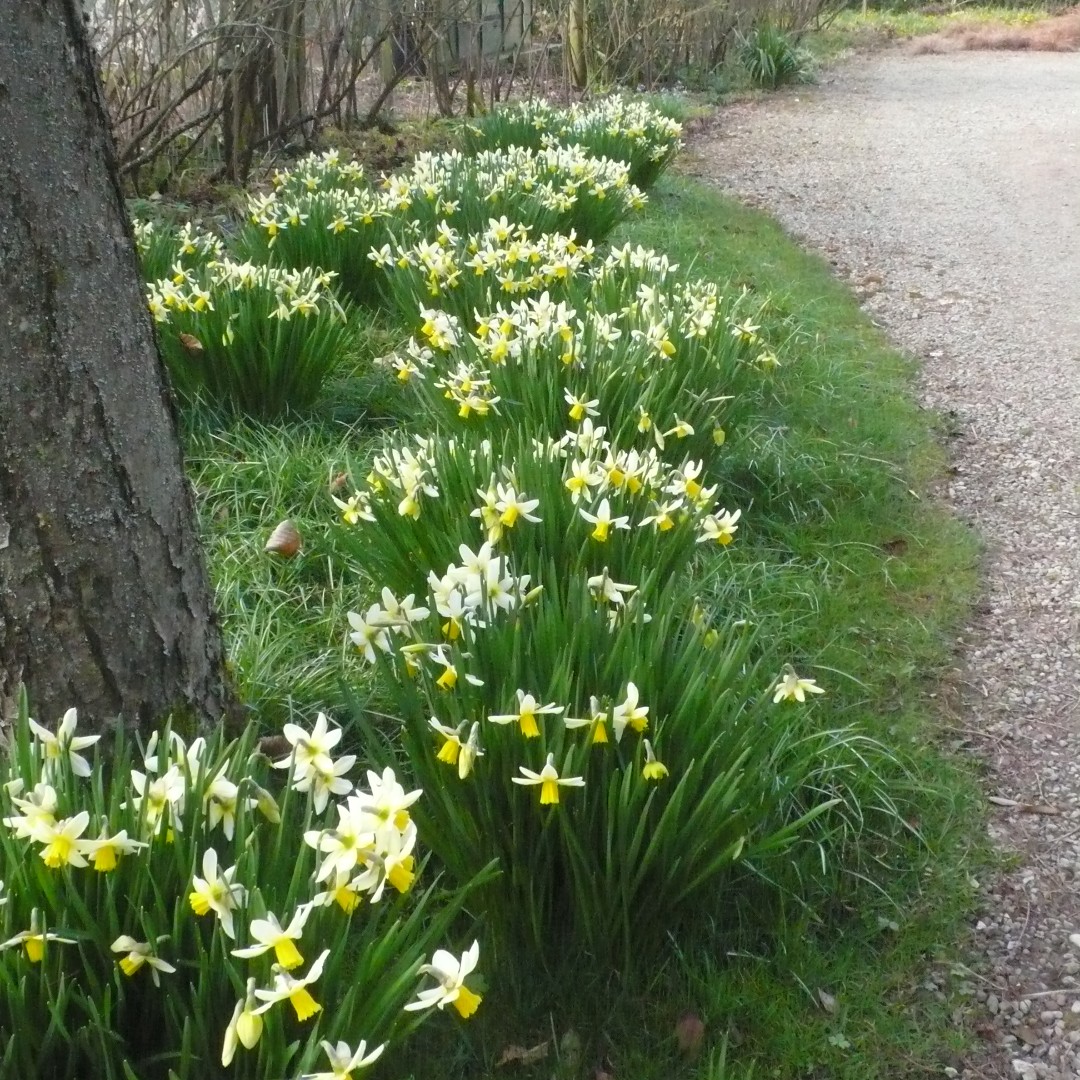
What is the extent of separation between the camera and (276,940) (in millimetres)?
1163

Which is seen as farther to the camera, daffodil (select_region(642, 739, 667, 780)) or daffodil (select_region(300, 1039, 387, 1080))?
daffodil (select_region(642, 739, 667, 780))

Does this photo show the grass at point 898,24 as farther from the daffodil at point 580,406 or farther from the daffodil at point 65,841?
the daffodil at point 65,841

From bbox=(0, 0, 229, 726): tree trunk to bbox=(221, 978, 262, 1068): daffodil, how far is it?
743 mm

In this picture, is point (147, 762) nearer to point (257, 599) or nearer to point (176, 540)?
point (176, 540)

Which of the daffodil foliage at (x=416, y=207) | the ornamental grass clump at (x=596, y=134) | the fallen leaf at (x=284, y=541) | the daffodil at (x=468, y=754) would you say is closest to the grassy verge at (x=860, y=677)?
the daffodil at (x=468, y=754)

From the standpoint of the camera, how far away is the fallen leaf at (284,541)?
294 cm

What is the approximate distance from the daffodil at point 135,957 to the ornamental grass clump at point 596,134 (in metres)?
5.96

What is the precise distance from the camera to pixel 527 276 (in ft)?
13.3

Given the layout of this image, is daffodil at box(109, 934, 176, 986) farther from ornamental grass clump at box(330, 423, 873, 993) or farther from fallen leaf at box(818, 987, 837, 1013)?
fallen leaf at box(818, 987, 837, 1013)

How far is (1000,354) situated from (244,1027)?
4.93 meters

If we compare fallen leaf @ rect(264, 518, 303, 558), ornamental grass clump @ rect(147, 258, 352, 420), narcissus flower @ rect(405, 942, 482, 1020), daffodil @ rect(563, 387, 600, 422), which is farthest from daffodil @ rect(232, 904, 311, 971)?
ornamental grass clump @ rect(147, 258, 352, 420)

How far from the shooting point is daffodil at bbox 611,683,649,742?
1.66m

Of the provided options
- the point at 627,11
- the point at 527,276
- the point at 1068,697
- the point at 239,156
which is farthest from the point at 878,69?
the point at 1068,697

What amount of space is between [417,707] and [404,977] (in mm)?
546
